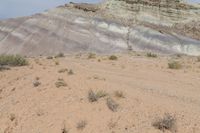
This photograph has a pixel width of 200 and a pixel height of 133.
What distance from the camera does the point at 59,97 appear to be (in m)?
17.7

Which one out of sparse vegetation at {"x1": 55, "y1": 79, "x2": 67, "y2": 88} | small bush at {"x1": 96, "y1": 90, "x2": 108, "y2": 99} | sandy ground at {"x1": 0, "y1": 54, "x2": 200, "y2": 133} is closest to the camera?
sandy ground at {"x1": 0, "y1": 54, "x2": 200, "y2": 133}

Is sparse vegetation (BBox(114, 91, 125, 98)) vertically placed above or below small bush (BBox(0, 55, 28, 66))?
above

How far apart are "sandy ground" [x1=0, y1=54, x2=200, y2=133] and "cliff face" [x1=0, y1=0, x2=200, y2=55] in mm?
16261

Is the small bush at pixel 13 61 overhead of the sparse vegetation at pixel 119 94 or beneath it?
beneath

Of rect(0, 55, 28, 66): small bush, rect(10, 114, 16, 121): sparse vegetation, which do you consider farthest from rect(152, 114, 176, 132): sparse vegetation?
rect(0, 55, 28, 66): small bush

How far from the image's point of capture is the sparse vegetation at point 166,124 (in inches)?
532

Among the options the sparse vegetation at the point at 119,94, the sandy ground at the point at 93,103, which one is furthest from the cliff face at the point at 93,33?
the sparse vegetation at the point at 119,94

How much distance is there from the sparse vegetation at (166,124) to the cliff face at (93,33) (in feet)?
85.6

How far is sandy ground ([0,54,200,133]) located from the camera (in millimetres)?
14586

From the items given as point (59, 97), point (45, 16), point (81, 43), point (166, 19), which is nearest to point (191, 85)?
point (59, 97)

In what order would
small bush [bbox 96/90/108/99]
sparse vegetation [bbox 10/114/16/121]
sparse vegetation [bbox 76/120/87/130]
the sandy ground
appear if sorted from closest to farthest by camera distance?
1. the sandy ground
2. sparse vegetation [bbox 76/120/87/130]
3. small bush [bbox 96/90/108/99]
4. sparse vegetation [bbox 10/114/16/121]

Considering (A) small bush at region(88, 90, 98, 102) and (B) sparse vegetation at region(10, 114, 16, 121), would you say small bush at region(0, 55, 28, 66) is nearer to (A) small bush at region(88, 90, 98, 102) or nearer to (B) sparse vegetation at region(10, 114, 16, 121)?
(B) sparse vegetation at region(10, 114, 16, 121)

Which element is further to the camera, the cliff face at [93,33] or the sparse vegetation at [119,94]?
the cliff face at [93,33]

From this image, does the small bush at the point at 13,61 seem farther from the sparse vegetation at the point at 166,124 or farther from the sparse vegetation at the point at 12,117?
the sparse vegetation at the point at 166,124
